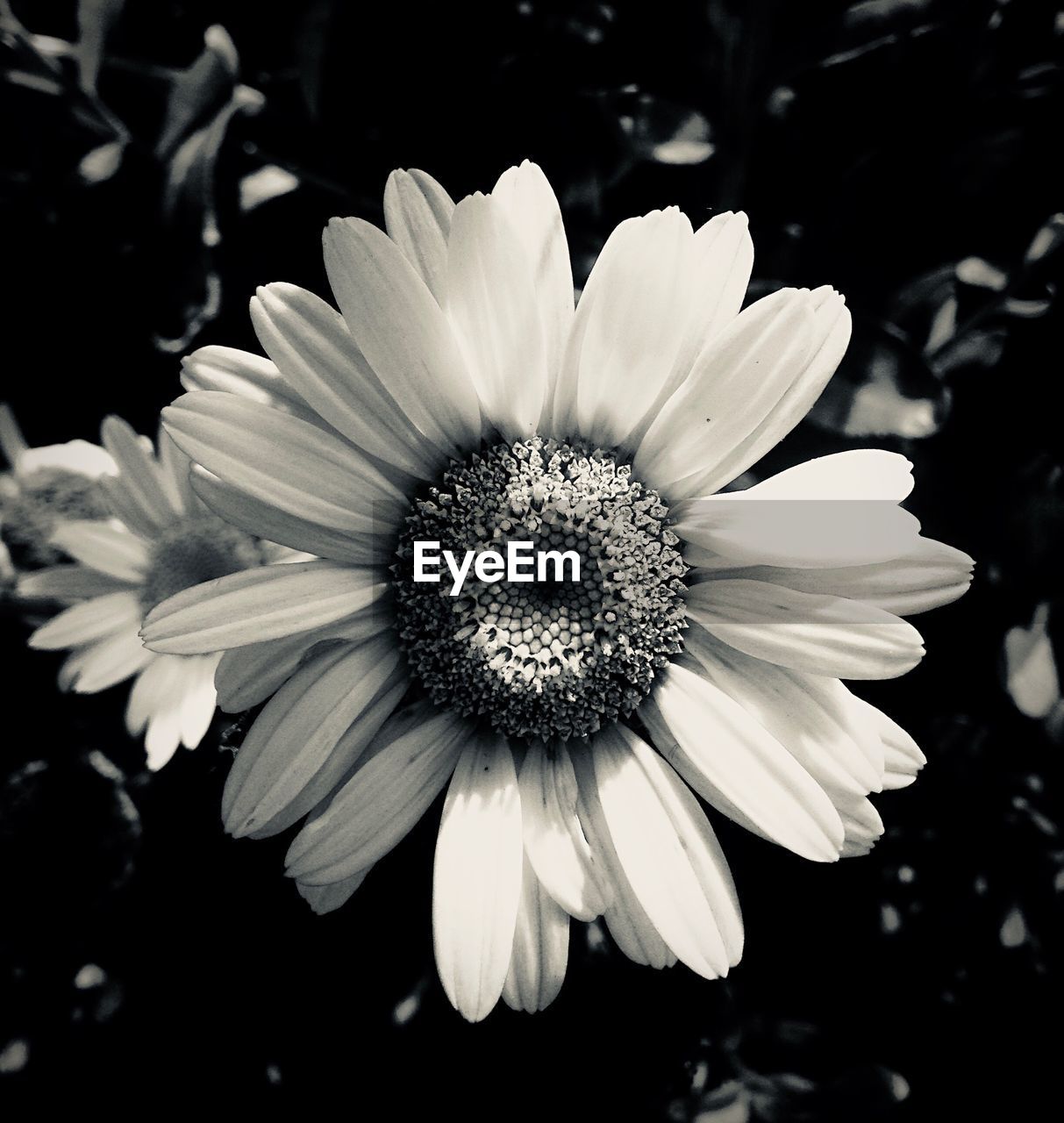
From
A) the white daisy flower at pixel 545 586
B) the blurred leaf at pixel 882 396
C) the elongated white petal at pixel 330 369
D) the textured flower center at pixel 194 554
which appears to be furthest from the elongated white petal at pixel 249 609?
the blurred leaf at pixel 882 396

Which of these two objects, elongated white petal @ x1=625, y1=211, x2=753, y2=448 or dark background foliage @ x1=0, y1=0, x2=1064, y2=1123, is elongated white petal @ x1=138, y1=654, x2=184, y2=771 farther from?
elongated white petal @ x1=625, y1=211, x2=753, y2=448

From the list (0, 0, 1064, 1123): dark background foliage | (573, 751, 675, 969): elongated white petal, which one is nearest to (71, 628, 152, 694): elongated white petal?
(0, 0, 1064, 1123): dark background foliage

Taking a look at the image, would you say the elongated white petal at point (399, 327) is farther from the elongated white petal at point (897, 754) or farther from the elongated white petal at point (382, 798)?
the elongated white petal at point (897, 754)

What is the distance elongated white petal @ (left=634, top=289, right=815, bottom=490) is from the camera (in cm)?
77

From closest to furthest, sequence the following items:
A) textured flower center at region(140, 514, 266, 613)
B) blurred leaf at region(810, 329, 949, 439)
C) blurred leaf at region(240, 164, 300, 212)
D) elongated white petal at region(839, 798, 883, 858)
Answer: elongated white petal at region(839, 798, 883, 858)
blurred leaf at region(810, 329, 949, 439)
blurred leaf at region(240, 164, 300, 212)
textured flower center at region(140, 514, 266, 613)

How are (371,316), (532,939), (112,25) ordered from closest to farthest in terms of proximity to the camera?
(371,316)
(532,939)
(112,25)

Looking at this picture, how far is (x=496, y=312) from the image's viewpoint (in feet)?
2.55

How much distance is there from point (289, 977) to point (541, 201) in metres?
0.95

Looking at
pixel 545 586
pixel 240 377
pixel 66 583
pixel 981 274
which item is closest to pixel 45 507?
pixel 66 583

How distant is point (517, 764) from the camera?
0.94m

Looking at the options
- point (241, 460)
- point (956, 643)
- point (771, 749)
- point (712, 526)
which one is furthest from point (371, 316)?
point (956, 643)

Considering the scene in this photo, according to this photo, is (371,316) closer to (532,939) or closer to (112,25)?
(532,939)

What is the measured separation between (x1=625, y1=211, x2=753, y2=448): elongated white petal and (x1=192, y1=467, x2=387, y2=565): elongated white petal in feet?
0.96

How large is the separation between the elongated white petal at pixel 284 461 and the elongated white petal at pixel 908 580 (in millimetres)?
382
